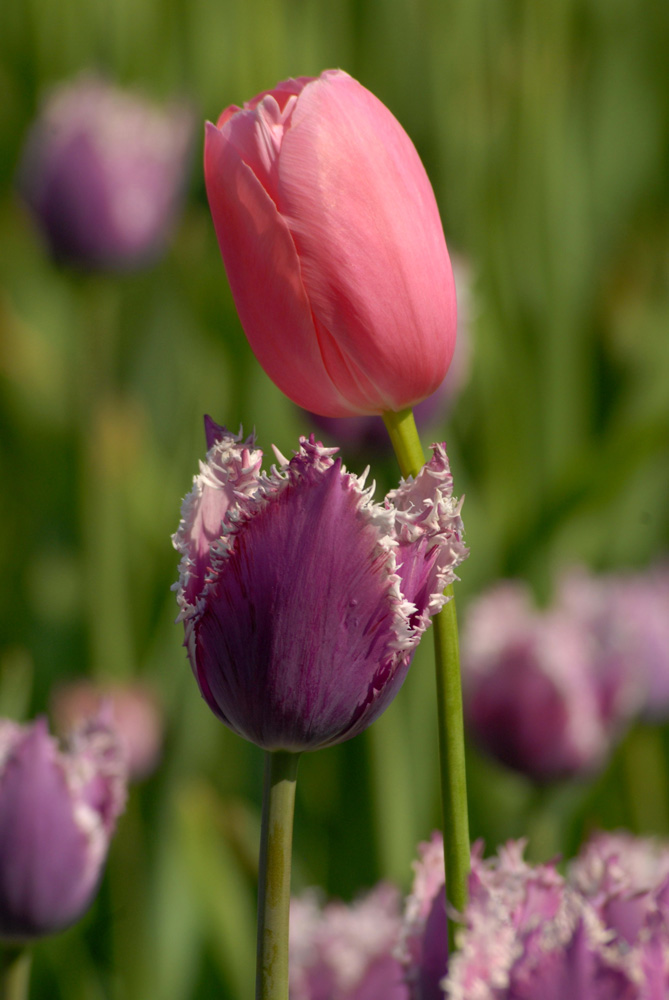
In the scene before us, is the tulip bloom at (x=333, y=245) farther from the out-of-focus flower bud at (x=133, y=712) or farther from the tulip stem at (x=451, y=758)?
the out-of-focus flower bud at (x=133, y=712)

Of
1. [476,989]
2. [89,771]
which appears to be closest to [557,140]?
[89,771]

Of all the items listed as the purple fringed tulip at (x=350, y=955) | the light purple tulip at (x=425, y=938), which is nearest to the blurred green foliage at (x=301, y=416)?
the purple fringed tulip at (x=350, y=955)

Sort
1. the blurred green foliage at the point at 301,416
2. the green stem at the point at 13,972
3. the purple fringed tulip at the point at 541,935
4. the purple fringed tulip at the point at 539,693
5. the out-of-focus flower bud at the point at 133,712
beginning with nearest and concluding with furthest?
1. the purple fringed tulip at the point at 541,935
2. the green stem at the point at 13,972
3. the purple fringed tulip at the point at 539,693
4. the blurred green foliage at the point at 301,416
5. the out-of-focus flower bud at the point at 133,712

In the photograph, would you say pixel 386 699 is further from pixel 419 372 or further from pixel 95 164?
pixel 95 164

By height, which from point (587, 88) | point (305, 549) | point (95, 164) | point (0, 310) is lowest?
point (305, 549)

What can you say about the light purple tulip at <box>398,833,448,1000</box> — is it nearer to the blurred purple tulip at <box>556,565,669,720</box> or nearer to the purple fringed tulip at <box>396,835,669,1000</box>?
the purple fringed tulip at <box>396,835,669,1000</box>

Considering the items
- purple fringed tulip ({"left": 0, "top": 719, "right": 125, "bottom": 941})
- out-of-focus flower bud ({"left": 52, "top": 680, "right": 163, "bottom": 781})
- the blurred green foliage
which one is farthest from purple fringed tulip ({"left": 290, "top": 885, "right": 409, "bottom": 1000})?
out-of-focus flower bud ({"left": 52, "top": 680, "right": 163, "bottom": 781})
